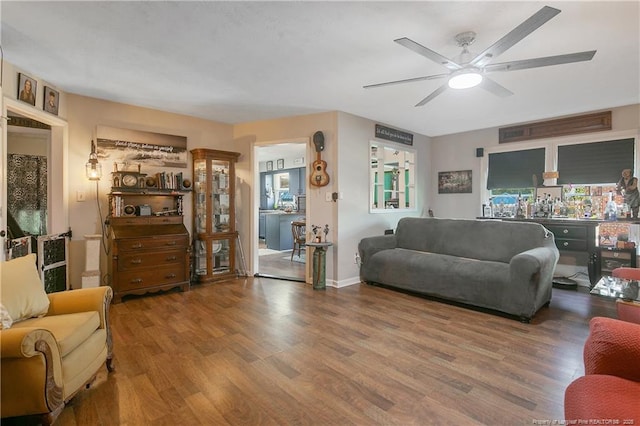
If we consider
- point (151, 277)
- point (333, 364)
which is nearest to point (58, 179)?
point (151, 277)

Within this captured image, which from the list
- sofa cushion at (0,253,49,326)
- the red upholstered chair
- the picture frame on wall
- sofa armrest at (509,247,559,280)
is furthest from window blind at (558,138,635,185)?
Answer: sofa cushion at (0,253,49,326)

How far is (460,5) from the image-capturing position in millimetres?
2014

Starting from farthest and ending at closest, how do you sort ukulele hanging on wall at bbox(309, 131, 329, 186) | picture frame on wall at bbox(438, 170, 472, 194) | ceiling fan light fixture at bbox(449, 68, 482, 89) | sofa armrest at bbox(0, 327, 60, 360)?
picture frame on wall at bbox(438, 170, 472, 194), ukulele hanging on wall at bbox(309, 131, 329, 186), ceiling fan light fixture at bbox(449, 68, 482, 89), sofa armrest at bbox(0, 327, 60, 360)

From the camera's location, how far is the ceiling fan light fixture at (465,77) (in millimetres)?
2338

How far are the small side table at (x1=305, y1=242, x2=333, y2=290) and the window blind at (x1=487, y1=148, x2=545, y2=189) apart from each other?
3.39 meters

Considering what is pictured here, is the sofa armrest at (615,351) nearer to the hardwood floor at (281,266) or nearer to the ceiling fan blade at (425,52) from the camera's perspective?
the ceiling fan blade at (425,52)

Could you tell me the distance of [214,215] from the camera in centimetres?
467

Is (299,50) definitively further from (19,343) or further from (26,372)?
(26,372)

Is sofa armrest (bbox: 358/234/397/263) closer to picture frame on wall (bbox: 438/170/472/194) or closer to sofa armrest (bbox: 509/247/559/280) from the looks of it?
sofa armrest (bbox: 509/247/559/280)

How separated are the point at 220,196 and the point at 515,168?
16.1ft

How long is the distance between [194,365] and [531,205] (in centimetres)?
524

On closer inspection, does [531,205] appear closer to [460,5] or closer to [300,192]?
[460,5]

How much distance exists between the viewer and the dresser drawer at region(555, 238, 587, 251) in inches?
160

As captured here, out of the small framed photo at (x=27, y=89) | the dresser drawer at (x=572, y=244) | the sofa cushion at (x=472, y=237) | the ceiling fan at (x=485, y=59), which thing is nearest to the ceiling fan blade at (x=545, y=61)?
the ceiling fan at (x=485, y=59)
